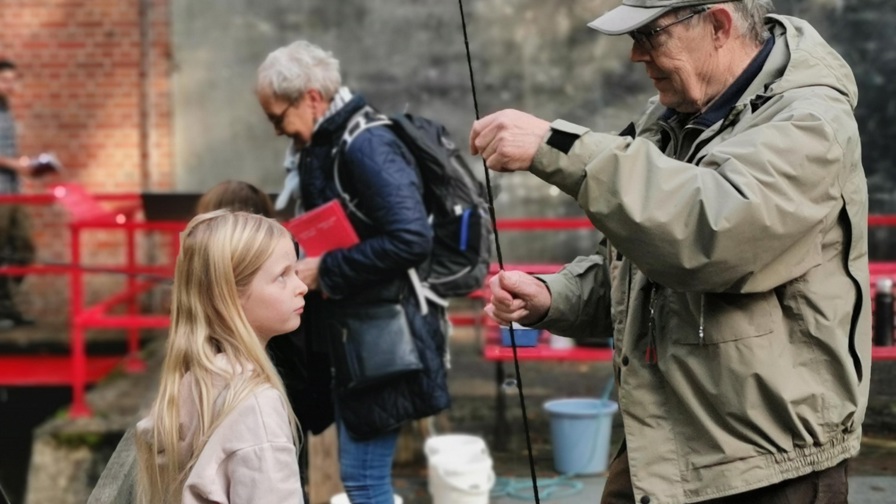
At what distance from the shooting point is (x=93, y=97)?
32.0 feet

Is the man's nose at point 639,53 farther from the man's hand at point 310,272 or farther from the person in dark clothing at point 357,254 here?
the man's hand at point 310,272

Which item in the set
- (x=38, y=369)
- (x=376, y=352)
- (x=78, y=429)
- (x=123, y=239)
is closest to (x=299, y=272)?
(x=376, y=352)

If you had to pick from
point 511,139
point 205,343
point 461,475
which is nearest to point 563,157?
point 511,139

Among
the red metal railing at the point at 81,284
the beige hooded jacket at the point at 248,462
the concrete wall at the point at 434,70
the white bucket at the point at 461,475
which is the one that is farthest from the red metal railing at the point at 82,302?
the beige hooded jacket at the point at 248,462

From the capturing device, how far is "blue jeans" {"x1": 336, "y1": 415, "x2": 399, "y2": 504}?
4.43 metres

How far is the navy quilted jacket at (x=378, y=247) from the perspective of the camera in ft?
14.2

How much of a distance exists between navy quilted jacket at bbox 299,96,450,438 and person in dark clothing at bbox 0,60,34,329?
516 cm

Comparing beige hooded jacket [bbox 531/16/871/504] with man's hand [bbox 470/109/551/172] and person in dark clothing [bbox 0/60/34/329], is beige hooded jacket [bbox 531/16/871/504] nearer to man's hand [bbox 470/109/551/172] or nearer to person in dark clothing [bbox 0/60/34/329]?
man's hand [bbox 470/109/551/172]

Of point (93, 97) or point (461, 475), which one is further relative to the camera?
point (93, 97)

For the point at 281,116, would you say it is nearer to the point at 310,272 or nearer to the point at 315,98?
the point at 315,98

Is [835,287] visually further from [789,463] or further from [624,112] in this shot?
[624,112]

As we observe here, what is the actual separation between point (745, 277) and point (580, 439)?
3611mm

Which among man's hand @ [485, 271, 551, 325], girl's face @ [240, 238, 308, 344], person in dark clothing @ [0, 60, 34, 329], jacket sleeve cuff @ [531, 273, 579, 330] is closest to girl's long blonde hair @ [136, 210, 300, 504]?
girl's face @ [240, 238, 308, 344]

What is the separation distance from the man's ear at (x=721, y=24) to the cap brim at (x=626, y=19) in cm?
11
